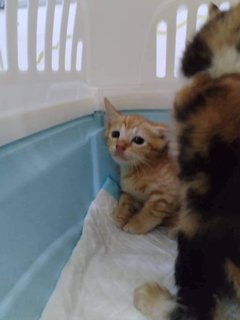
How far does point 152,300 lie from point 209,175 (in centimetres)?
28

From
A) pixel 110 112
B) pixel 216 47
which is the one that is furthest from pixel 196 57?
pixel 110 112

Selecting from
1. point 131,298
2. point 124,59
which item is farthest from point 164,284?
point 124,59

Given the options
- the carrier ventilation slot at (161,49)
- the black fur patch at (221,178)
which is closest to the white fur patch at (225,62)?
the black fur patch at (221,178)

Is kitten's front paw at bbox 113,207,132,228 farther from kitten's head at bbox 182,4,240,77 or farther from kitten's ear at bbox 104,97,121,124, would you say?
kitten's head at bbox 182,4,240,77

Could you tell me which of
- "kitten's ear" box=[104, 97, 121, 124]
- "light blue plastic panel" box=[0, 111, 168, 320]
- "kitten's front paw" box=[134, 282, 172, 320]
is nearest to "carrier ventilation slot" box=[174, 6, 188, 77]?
"kitten's ear" box=[104, 97, 121, 124]

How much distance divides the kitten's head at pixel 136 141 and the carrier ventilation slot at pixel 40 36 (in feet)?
0.74

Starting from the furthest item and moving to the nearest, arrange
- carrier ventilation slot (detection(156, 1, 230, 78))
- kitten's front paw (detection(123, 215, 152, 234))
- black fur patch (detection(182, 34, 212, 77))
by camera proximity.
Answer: carrier ventilation slot (detection(156, 1, 230, 78))
kitten's front paw (detection(123, 215, 152, 234))
black fur patch (detection(182, 34, 212, 77))

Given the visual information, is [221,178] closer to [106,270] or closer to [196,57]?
[196,57]

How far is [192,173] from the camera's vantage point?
57cm

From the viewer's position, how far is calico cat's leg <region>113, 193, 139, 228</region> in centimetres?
101

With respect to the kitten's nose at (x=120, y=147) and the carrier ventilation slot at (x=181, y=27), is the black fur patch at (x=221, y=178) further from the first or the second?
the carrier ventilation slot at (x=181, y=27)

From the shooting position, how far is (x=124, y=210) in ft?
3.40

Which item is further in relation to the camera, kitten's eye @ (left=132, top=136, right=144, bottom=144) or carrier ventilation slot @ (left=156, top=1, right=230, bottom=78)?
carrier ventilation slot @ (left=156, top=1, right=230, bottom=78)

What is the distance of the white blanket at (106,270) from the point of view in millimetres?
711
